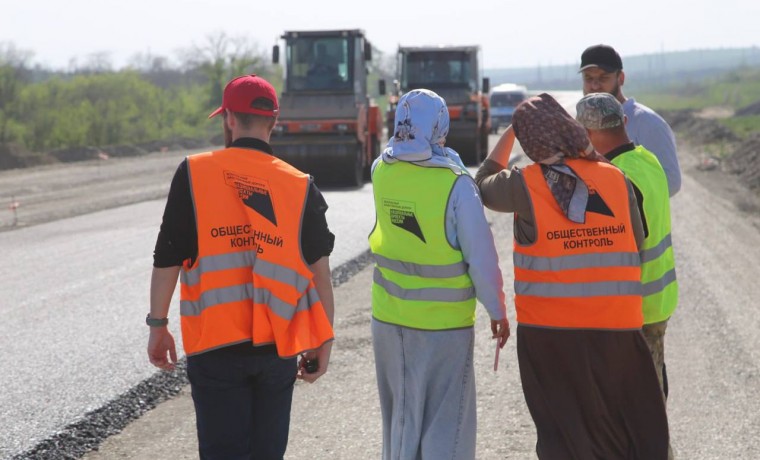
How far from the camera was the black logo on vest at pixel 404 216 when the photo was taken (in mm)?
4078

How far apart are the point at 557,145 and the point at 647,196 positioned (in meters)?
0.61

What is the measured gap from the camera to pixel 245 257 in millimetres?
3705

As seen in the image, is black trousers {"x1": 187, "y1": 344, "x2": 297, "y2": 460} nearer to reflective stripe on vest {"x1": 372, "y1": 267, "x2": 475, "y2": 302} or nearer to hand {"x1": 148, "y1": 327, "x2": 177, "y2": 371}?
hand {"x1": 148, "y1": 327, "x2": 177, "y2": 371}

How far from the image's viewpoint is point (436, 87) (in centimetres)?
2650

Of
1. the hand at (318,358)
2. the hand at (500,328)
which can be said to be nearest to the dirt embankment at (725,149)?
the hand at (500,328)

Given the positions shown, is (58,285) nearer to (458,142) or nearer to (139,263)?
(139,263)

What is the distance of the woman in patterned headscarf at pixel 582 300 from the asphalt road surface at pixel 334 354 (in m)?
1.64

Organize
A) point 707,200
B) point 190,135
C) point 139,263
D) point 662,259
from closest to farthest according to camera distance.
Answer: point 662,259 → point 139,263 → point 707,200 → point 190,135

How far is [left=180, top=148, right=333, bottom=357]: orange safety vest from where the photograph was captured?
365 cm

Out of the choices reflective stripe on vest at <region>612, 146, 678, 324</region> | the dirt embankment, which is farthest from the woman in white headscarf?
the dirt embankment

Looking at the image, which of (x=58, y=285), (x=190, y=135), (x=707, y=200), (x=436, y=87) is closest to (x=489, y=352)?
(x=58, y=285)

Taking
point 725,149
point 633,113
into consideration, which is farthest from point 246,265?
point 725,149

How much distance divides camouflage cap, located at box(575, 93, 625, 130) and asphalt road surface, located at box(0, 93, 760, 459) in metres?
1.92

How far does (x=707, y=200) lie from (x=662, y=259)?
15.2 metres
